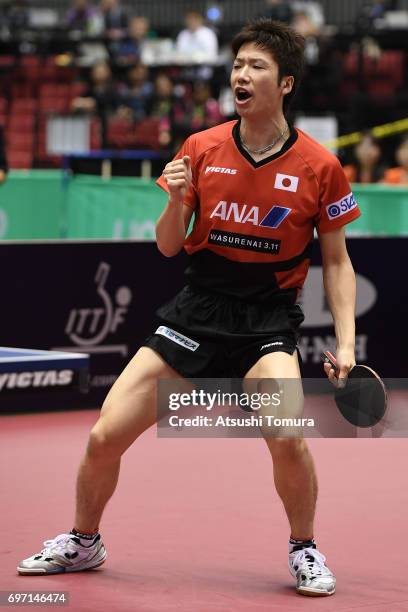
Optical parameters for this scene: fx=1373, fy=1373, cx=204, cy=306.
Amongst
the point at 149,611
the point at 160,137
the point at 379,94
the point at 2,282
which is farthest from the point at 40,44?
the point at 149,611

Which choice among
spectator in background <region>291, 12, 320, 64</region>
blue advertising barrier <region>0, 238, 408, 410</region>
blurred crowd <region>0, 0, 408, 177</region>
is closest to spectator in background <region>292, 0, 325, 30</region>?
blurred crowd <region>0, 0, 408, 177</region>

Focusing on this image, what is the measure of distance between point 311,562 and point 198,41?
17.6 m

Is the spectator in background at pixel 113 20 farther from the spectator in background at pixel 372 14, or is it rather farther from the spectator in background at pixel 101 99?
the spectator in background at pixel 372 14

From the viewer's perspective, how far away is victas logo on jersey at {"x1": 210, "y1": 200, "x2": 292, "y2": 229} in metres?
5.05

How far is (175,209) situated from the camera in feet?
16.0

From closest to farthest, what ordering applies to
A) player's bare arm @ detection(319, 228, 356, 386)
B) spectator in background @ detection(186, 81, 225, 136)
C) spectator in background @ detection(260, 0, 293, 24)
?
player's bare arm @ detection(319, 228, 356, 386)
spectator in background @ detection(186, 81, 225, 136)
spectator in background @ detection(260, 0, 293, 24)

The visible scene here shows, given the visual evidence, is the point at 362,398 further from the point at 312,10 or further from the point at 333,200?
the point at 312,10

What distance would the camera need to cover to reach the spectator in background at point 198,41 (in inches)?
856

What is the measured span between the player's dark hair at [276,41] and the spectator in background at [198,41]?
55.5ft

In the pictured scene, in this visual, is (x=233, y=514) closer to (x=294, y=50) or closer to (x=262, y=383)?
(x=262, y=383)

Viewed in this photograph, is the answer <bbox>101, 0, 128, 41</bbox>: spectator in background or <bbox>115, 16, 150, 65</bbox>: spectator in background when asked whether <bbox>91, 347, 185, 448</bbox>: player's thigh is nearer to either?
<bbox>115, 16, 150, 65</bbox>: spectator in background

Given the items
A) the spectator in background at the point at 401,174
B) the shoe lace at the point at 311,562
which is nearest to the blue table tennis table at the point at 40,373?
the shoe lace at the point at 311,562

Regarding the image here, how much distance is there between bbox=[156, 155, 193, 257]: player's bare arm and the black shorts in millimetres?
301

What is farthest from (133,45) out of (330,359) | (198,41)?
(330,359)
